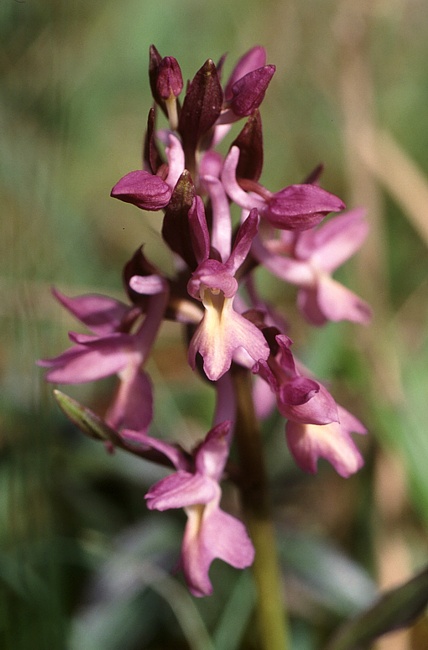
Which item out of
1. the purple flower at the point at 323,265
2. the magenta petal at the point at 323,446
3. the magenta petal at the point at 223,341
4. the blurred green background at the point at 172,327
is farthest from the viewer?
the blurred green background at the point at 172,327

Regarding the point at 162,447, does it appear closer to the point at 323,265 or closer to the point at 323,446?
the point at 323,446

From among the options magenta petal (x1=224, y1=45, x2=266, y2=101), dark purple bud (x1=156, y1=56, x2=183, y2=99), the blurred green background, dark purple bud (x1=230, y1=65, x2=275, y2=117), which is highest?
magenta petal (x1=224, y1=45, x2=266, y2=101)

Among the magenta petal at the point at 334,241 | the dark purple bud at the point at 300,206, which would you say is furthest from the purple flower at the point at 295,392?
the magenta petal at the point at 334,241

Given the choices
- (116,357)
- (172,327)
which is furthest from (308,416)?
(172,327)

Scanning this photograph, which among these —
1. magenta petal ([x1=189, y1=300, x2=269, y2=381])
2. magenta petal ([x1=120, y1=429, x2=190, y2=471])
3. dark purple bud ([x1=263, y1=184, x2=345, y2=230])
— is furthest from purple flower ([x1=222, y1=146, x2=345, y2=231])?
magenta petal ([x1=120, y1=429, x2=190, y2=471])

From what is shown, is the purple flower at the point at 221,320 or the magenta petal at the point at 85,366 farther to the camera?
the magenta petal at the point at 85,366

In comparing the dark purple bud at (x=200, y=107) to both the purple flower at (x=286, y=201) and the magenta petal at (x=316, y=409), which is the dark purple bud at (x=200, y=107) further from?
the magenta petal at (x=316, y=409)

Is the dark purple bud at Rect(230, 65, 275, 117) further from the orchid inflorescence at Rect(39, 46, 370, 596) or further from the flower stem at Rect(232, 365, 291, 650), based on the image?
the flower stem at Rect(232, 365, 291, 650)

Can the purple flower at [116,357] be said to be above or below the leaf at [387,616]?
above
